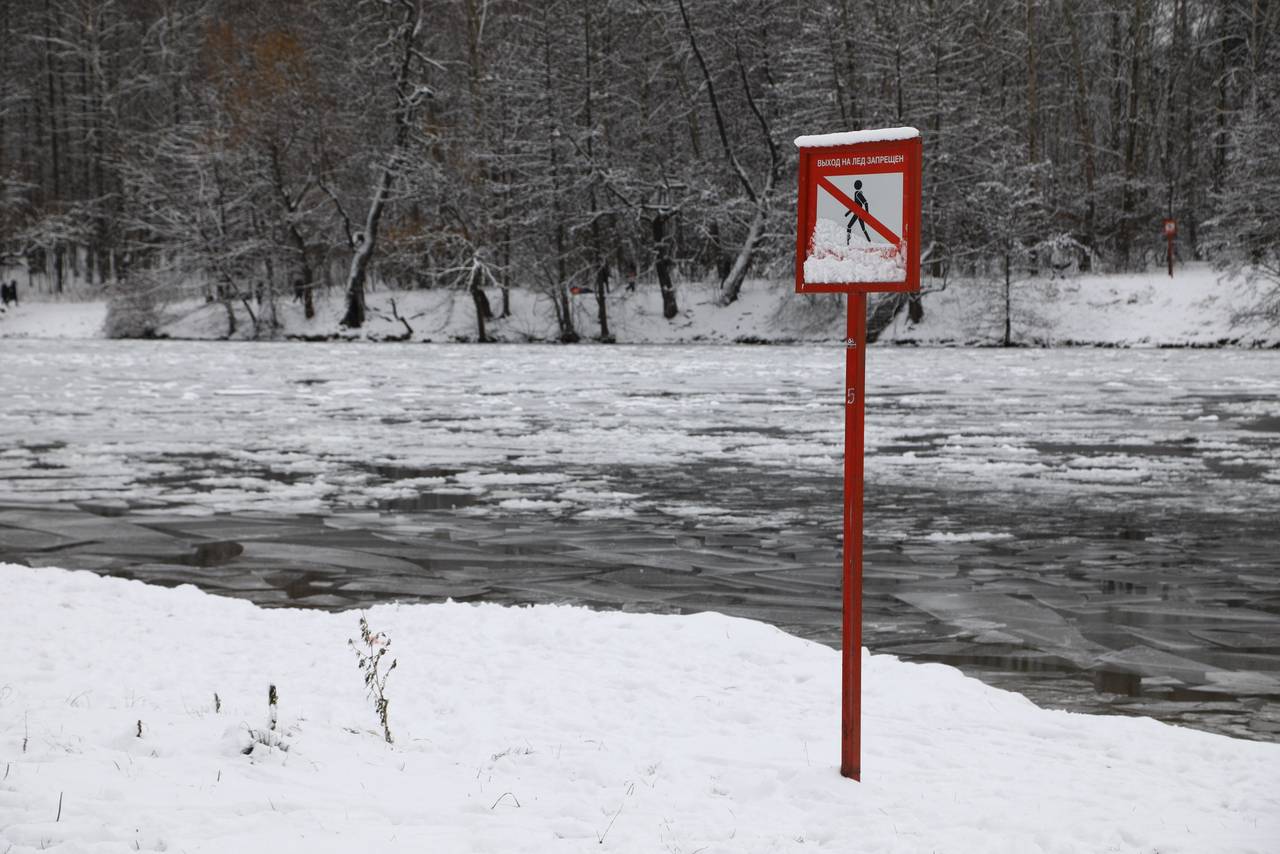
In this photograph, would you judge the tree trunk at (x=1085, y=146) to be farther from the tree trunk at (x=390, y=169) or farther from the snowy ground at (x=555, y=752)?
the snowy ground at (x=555, y=752)

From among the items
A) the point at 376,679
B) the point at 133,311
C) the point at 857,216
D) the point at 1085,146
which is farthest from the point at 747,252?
the point at 857,216

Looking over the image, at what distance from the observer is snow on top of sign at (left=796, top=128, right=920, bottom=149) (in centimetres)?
427

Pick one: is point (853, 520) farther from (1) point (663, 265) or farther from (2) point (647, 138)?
(2) point (647, 138)

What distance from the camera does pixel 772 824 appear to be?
4254mm

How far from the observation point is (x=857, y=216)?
439cm

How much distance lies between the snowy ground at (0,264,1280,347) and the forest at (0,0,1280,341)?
2.86ft

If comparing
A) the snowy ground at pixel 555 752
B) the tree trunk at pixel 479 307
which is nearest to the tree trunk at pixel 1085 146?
the tree trunk at pixel 479 307

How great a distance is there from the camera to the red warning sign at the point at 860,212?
4285 millimetres

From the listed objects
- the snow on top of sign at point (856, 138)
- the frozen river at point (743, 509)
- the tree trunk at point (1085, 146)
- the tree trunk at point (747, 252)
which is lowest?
the frozen river at point (743, 509)

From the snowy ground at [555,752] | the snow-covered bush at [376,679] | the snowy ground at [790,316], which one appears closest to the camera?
the snowy ground at [555,752]

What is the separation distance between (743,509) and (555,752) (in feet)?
21.8

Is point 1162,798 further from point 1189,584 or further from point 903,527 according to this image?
point 903,527

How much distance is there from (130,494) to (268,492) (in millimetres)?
1253

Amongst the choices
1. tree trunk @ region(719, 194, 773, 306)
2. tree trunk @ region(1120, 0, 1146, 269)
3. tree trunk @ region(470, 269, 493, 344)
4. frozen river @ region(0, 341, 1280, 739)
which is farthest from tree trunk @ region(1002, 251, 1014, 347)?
tree trunk @ region(470, 269, 493, 344)
